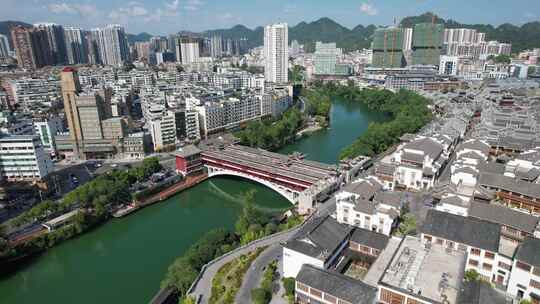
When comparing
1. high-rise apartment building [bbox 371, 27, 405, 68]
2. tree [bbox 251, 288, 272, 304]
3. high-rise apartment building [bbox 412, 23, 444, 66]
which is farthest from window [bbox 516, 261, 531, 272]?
high-rise apartment building [bbox 412, 23, 444, 66]

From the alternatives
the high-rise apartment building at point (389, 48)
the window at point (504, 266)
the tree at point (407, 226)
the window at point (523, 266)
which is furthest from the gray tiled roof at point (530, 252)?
the high-rise apartment building at point (389, 48)

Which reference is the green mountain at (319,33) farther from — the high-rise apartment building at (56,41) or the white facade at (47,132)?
the white facade at (47,132)

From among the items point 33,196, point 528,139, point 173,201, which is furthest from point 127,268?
point 528,139

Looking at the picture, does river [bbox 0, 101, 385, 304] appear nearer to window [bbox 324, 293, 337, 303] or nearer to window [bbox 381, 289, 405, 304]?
window [bbox 324, 293, 337, 303]

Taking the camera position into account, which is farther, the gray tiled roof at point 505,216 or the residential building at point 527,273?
the gray tiled roof at point 505,216

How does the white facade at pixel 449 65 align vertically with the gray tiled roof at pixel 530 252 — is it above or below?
above
